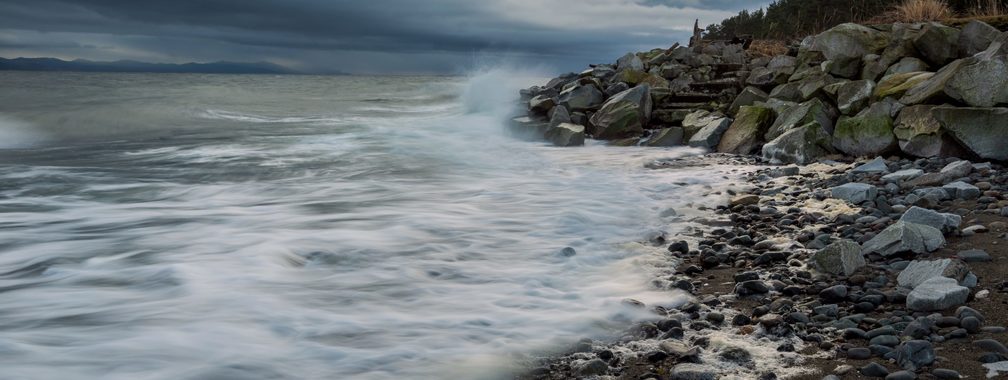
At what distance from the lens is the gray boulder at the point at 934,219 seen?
4418 mm

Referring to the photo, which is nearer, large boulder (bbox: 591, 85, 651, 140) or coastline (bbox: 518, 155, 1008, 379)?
coastline (bbox: 518, 155, 1008, 379)

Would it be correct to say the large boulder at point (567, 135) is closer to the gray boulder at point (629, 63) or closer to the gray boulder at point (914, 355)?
the gray boulder at point (629, 63)

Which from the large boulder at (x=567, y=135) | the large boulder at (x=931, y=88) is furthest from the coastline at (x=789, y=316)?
the large boulder at (x=567, y=135)

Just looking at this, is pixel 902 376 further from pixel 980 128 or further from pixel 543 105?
pixel 543 105

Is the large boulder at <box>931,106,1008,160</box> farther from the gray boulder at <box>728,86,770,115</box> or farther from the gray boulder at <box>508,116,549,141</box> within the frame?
the gray boulder at <box>508,116,549,141</box>

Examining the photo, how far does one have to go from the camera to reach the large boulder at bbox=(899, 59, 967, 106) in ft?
24.4

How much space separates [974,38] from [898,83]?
2065mm

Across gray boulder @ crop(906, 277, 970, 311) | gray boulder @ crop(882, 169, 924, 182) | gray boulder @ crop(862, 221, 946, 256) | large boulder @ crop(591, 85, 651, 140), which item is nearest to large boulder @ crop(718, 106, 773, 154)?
large boulder @ crop(591, 85, 651, 140)

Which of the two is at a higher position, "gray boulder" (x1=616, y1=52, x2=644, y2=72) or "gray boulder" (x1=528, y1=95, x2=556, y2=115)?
"gray boulder" (x1=616, y1=52, x2=644, y2=72)

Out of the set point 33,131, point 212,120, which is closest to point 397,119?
point 212,120

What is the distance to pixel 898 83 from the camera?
8.98 metres

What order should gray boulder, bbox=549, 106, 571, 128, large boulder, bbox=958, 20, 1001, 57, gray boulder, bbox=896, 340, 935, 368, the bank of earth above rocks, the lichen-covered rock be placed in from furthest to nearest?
gray boulder, bbox=549, 106, 571, 128 < large boulder, bbox=958, 20, 1001, 57 < the lichen-covered rock < the bank of earth above rocks < gray boulder, bbox=896, 340, 935, 368

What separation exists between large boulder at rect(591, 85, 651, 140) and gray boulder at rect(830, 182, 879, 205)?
6.93 m

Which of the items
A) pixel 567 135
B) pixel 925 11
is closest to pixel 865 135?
pixel 567 135
